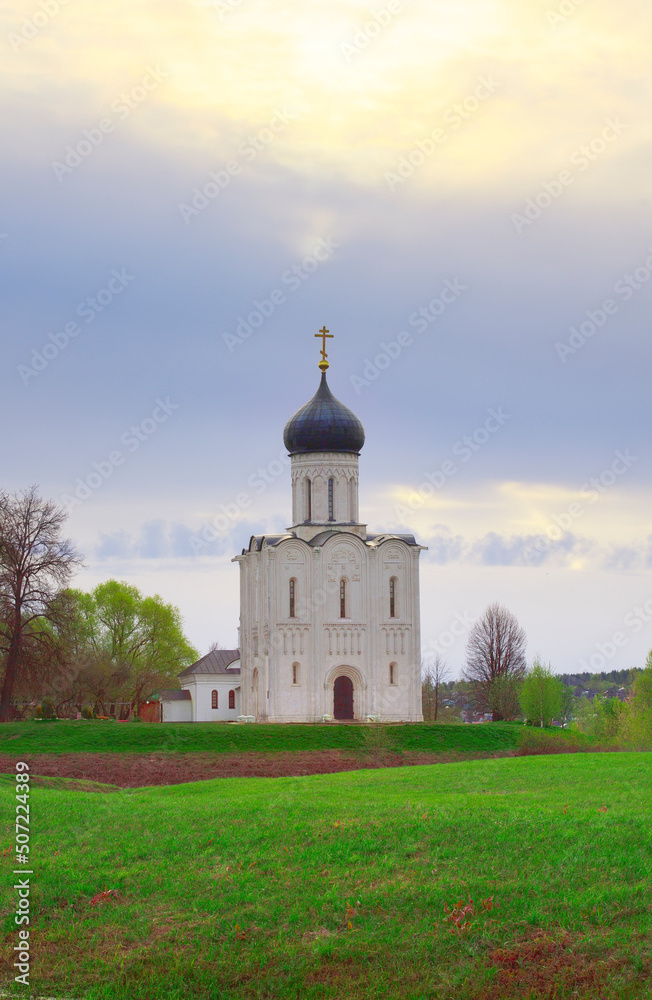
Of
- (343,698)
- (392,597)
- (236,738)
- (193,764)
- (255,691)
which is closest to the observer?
(193,764)

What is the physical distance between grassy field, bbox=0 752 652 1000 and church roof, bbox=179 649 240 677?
119ft

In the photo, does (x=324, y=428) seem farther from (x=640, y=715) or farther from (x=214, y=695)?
(x=640, y=715)

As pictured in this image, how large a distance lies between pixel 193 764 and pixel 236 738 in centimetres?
489

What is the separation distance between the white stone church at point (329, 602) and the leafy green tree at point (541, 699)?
7823mm

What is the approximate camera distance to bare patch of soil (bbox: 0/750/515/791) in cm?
2892

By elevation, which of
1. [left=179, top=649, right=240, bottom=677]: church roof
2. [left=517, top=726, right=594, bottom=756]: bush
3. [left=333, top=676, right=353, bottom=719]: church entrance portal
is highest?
[left=179, top=649, right=240, bottom=677]: church roof

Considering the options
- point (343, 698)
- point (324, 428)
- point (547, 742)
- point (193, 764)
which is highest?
point (324, 428)

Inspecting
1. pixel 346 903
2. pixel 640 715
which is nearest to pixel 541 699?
pixel 640 715

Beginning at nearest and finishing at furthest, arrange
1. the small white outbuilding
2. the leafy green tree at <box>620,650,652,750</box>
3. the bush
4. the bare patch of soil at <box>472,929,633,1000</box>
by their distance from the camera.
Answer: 1. the bare patch of soil at <box>472,929,633,1000</box>
2. the bush
3. the leafy green tree at <box>620,650,652,750</box>
4. the small white outbuilding

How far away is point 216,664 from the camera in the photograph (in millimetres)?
52906

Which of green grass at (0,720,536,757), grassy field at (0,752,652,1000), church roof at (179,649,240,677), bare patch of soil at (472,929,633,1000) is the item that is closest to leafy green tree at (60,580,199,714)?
church roof at (179,649,240,677)

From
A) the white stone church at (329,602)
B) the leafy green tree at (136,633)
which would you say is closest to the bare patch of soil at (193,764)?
the white stone church at (329,602)

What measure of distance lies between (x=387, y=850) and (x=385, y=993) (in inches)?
101

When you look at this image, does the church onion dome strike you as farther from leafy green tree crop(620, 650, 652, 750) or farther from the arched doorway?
leafy green tree crop(620, 650, 652, 750)
